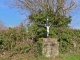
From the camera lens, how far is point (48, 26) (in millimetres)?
12367

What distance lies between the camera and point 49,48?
35.9ft

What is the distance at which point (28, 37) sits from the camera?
40.8 ft

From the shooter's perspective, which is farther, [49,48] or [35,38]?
[35,38]

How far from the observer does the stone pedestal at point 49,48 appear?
10.9 m

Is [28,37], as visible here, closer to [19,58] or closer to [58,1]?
[19,58]

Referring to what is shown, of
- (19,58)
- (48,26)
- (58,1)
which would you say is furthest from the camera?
(58,1)

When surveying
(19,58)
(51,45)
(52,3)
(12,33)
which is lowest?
(19,58)

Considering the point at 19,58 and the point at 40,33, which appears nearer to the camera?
the point at 19,58

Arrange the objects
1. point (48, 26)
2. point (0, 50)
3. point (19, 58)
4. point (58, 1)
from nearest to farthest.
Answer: point (19, 58) < point (0, 50) < point (48, 26) < point (58, 1)

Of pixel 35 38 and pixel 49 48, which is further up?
pixel 35 38

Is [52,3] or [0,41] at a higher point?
[52,3]

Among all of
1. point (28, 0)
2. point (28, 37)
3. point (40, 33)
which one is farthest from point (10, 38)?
Result: point (28, 0)

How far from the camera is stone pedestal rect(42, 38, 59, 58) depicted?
10.9m

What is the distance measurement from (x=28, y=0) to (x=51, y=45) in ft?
25.6
